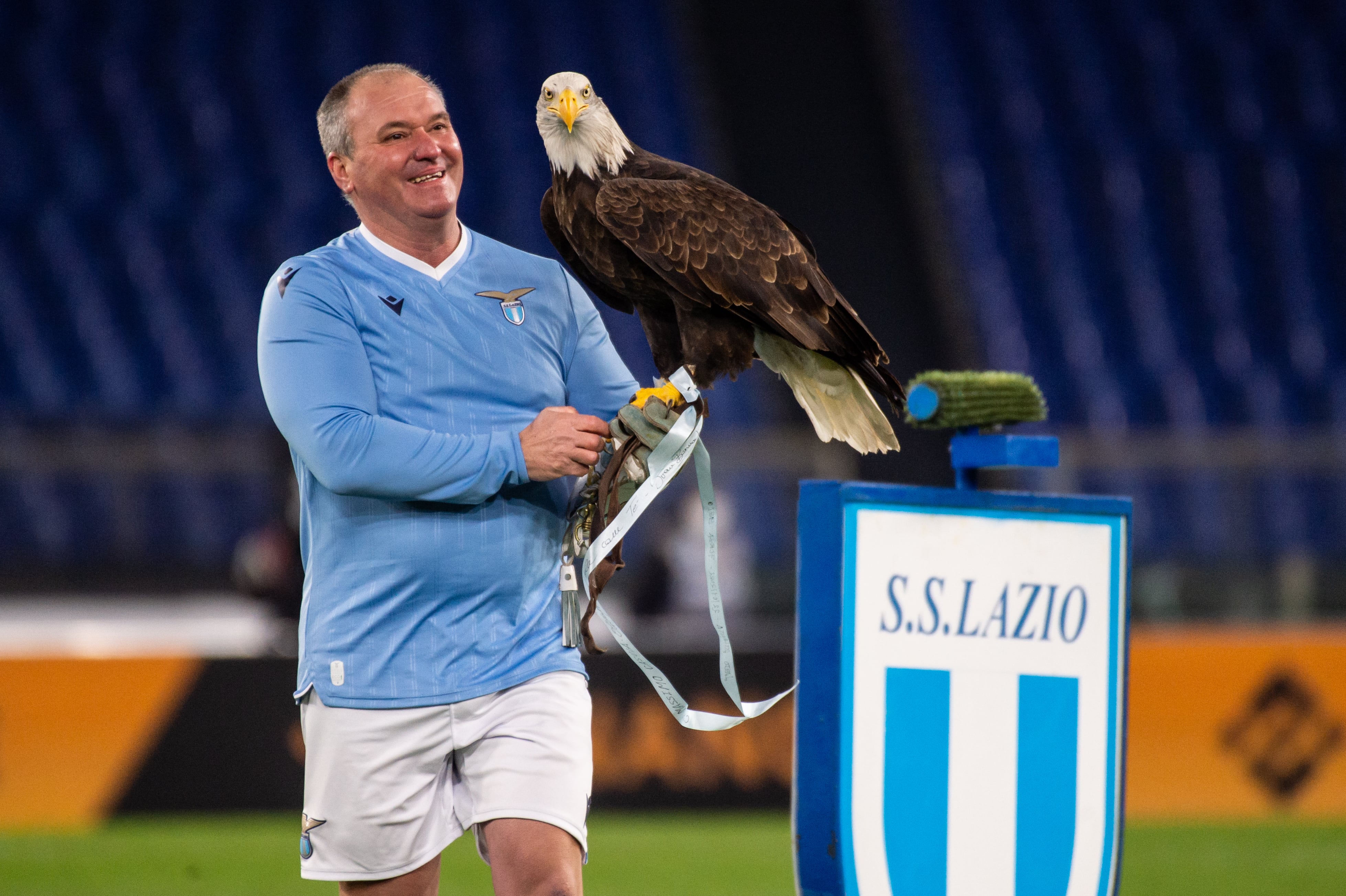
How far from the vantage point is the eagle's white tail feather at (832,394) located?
8.46ft

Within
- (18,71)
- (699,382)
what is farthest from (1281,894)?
(18,71)

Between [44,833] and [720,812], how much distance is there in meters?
2.61

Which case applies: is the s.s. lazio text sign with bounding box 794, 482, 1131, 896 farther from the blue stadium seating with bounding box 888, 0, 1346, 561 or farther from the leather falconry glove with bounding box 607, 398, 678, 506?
the blue stadium seating with bounding box 888, 0, 1346, 561

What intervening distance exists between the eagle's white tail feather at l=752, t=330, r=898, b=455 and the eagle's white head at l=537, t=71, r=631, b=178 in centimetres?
40

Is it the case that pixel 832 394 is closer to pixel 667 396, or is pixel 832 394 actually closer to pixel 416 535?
pixel 667 396

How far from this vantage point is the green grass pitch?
15.6ft

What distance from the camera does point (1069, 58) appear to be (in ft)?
39.0

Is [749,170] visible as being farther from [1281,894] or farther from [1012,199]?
[1281,894]

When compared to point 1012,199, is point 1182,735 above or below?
below

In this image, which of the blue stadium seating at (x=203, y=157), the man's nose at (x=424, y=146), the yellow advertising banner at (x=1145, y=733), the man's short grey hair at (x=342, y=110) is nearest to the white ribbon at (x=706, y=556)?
the man's nose at (x=424, y=146)

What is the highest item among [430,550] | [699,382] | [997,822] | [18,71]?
[18,71]

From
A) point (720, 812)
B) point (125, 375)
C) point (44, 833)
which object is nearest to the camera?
point (44, 833)

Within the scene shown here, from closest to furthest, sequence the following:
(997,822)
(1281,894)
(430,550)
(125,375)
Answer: (430,550) < (997,822) < (1281,894) < (125,375)

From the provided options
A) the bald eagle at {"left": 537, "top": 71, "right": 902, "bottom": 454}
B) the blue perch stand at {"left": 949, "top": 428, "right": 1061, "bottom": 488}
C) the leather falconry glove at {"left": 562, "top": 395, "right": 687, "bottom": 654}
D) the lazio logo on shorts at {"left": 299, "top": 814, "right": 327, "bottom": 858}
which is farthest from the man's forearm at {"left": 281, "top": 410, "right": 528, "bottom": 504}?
the blue perch stand at {"left": 949, "top": 428, "right": 1061, "bottom": 488}
